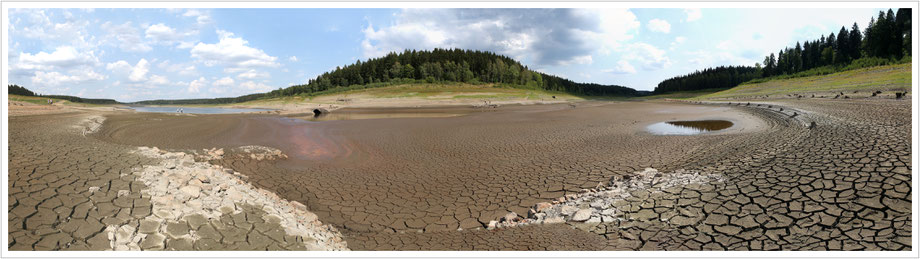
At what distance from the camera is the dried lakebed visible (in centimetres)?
507

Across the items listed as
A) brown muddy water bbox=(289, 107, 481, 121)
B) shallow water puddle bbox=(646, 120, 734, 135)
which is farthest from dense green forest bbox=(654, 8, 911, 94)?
brown muddy water bbox=(289, 107, 481, 121)

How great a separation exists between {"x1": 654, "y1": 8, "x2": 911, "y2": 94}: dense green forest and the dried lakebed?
203 feet

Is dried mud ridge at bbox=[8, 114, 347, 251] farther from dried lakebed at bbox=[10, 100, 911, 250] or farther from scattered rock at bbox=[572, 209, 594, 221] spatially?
scattered rock at bbox=[572, 209, 594, 221]

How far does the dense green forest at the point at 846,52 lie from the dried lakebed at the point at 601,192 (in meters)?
61.8

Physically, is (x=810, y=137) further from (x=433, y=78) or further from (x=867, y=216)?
(x=433, y=78)

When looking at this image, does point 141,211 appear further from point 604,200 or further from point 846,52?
point 846,52

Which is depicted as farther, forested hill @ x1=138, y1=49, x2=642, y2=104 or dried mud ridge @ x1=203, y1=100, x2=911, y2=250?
forested hill @ x1=138, y1=49, x2=642, y2=104

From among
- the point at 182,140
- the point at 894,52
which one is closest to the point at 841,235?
the point at 182,140

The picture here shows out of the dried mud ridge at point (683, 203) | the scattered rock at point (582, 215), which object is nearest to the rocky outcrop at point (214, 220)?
the dried mud ridge at point (683, 203)

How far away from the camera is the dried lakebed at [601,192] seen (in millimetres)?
5074

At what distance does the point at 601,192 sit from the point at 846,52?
362ft

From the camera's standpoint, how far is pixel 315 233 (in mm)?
6086

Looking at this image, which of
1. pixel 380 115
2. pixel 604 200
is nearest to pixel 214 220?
pixel 604 200

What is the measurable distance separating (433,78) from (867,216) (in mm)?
95013
